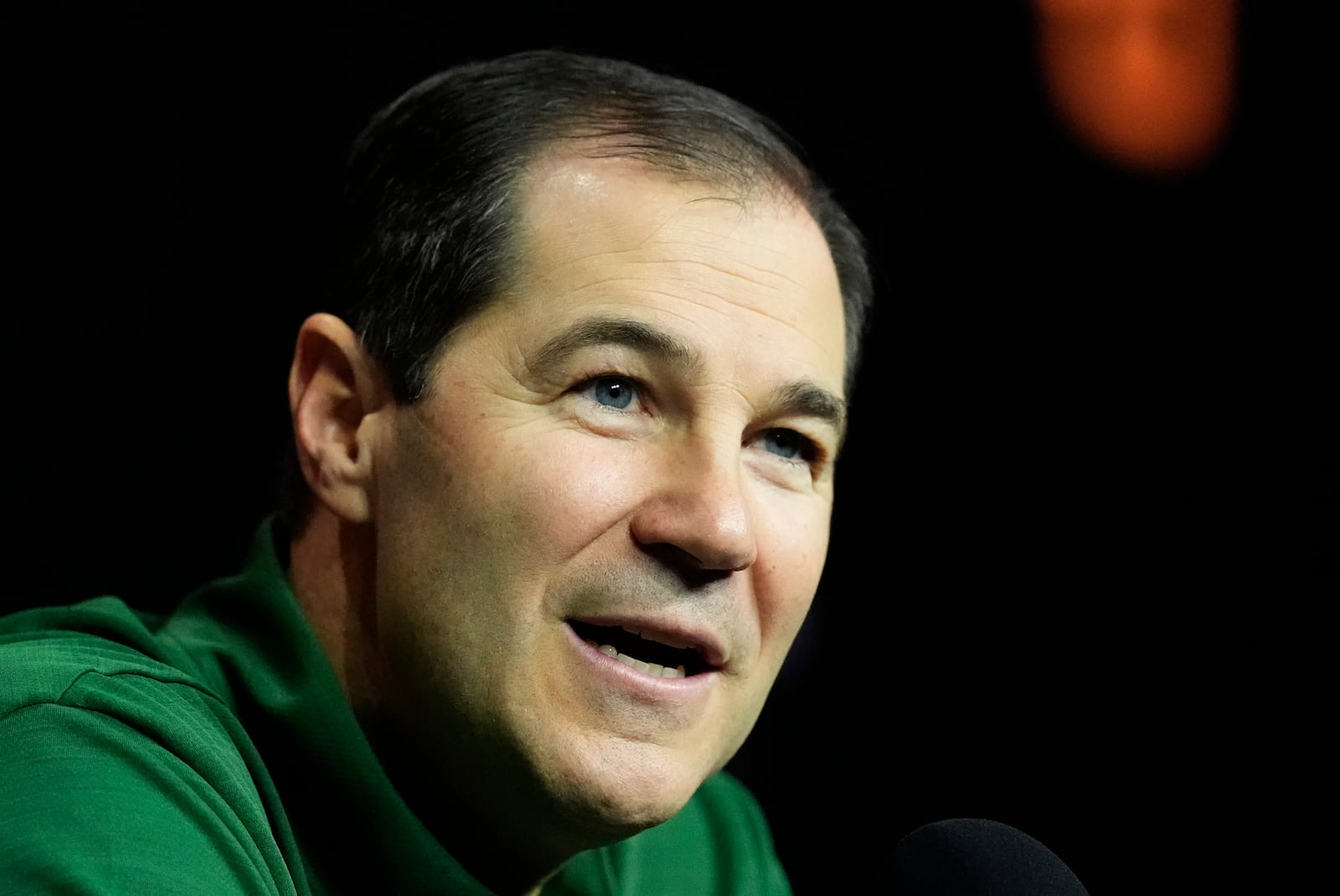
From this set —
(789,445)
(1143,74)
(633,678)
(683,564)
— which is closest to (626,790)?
(633,678)

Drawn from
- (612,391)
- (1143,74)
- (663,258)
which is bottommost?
(612,391)

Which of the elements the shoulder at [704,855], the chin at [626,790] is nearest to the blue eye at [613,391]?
the chin at [626,790]

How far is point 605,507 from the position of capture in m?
1.67

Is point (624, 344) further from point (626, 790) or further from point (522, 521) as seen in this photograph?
point (626, 790)

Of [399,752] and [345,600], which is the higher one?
[345,600]

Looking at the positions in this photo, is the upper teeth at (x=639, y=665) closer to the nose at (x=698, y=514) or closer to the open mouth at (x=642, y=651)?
the open mouth at (x=642, y=651)

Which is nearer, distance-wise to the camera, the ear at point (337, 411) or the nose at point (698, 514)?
the nose at point (698, 514)

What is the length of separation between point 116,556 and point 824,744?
1.38 m

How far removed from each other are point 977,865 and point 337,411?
3.40ft

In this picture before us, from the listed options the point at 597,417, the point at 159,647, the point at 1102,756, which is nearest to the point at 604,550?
the point at 597,417

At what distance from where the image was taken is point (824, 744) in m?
2.85

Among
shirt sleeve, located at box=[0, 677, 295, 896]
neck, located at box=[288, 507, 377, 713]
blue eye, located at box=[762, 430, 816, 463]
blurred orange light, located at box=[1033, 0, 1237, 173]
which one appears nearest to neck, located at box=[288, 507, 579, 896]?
neck, located at box=[288, 507, 377, 713]

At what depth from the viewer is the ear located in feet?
6.03

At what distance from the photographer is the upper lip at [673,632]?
1.67m
